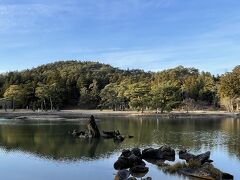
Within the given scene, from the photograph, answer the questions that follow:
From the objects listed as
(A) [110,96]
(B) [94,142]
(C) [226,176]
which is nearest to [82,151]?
(B) [94,142]

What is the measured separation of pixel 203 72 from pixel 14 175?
120768 millimetres

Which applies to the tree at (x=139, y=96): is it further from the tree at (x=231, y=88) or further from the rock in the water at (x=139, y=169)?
the rock in the water at (x=139, y=169)

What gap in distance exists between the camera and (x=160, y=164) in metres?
29.5

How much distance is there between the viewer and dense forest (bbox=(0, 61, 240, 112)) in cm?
→ 9419

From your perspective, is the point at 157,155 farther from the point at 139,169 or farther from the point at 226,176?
the point at 226,176

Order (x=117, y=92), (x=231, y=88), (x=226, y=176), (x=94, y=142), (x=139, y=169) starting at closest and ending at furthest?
(x=226, y=176), (x=139, y=169), (x=94, y=142), (x=231, y=88), (x=117, y=92)

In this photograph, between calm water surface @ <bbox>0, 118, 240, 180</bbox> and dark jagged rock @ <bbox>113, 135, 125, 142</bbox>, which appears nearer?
calm water surface @ <bbox>0, 118, 240, 180</bbox>

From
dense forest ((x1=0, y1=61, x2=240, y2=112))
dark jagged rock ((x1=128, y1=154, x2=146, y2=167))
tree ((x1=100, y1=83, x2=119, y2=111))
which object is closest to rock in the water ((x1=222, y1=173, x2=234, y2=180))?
dark jagged rock ((x1=128, y1=154, x2=146, y2=167))

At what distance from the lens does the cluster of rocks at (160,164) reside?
2444 centimetres

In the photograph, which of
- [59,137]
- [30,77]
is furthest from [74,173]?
[30,77]

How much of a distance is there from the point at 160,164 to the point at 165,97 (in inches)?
2446

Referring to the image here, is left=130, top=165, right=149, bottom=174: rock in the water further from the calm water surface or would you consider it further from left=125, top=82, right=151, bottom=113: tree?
left=125, top=82, right=151, bottom=113: tree

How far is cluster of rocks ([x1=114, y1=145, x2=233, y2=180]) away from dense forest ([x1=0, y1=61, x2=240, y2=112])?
58.0m

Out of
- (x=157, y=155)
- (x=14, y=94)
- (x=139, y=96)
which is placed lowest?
(x=157, y=155)
